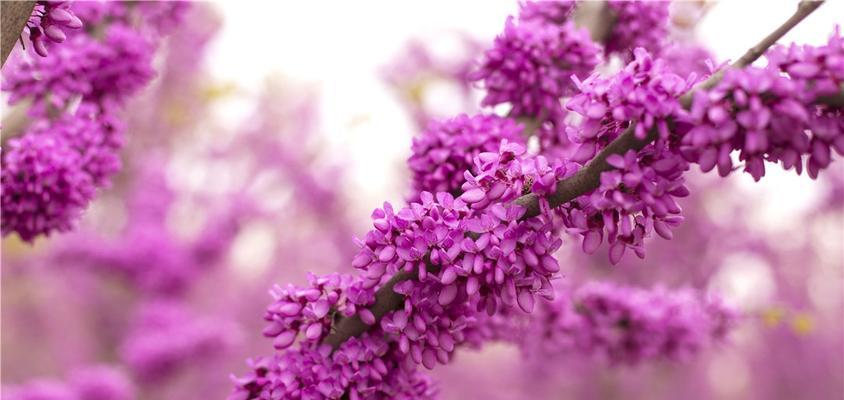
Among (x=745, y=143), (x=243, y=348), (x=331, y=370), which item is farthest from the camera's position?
(x=243, y=348)

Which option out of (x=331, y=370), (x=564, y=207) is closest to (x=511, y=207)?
(x=564, y=207)

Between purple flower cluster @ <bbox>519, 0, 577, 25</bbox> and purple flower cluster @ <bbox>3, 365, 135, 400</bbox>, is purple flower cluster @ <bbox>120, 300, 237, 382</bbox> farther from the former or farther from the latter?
purple flower cluster @ <bbox>519, 0, 577, 25</bbox>

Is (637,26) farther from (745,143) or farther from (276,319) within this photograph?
(276,319)

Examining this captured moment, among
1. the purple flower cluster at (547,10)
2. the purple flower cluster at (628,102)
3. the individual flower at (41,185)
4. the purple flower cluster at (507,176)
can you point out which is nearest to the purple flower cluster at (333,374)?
the purple flower cluster at (507,176)

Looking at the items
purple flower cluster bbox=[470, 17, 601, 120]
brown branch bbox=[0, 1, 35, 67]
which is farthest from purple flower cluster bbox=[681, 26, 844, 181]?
brown branch bbox=[0, 1, 35, 67]

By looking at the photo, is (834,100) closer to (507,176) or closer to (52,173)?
(507,176)

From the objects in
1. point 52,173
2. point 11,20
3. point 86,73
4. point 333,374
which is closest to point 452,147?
point 333,374
